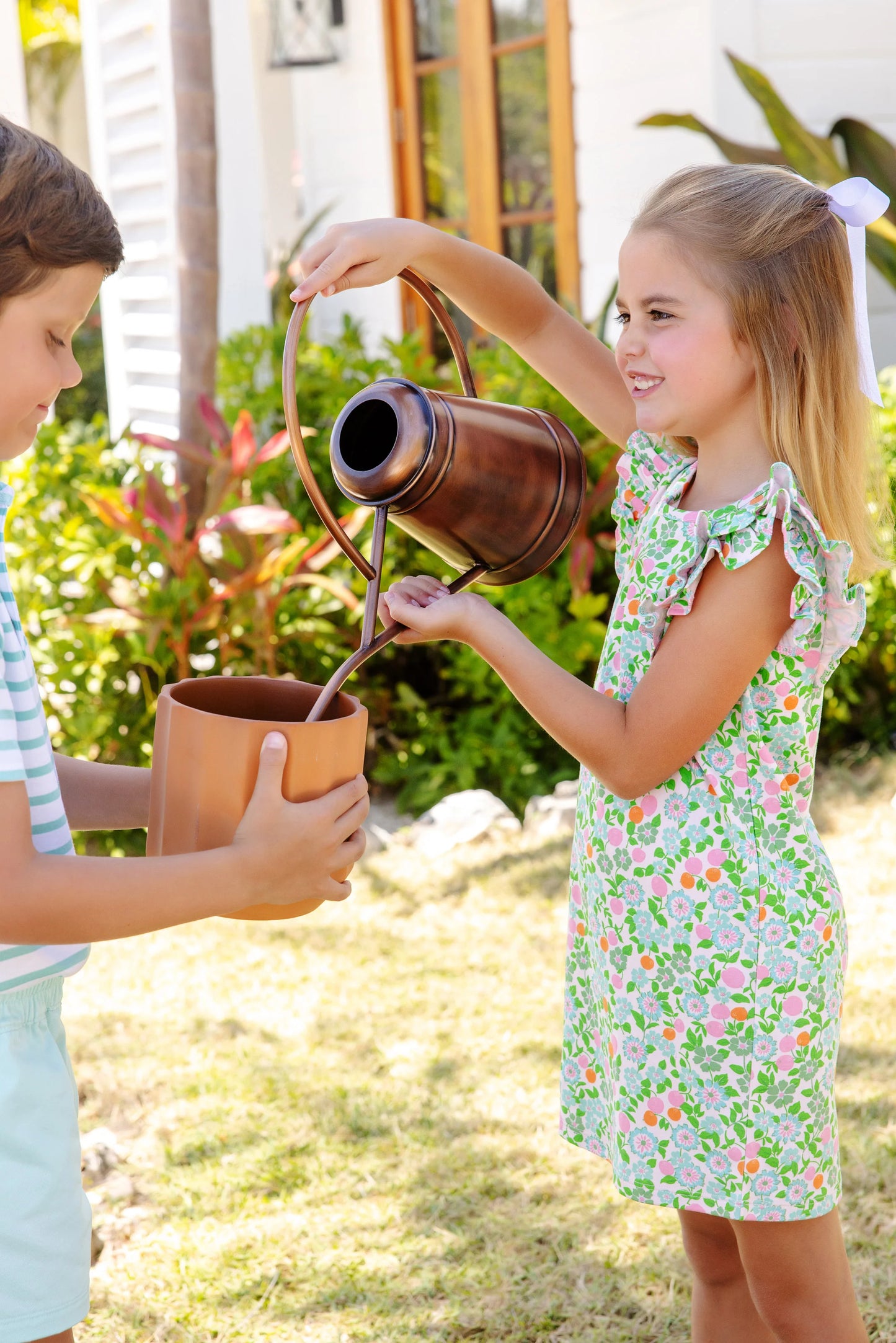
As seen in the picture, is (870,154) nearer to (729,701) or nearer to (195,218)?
(195,218)

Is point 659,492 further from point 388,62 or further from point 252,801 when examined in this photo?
point 388,62

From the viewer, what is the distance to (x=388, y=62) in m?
5.81

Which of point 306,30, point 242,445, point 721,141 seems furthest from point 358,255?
point 306,30

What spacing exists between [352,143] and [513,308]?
4806 millimetres

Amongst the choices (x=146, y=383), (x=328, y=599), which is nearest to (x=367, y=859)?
(x=328, y=599)

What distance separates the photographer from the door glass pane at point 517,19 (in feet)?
16.4

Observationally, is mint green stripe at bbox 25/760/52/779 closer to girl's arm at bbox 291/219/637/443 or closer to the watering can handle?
the watering can handle

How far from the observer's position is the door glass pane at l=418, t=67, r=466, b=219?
5.61 meters

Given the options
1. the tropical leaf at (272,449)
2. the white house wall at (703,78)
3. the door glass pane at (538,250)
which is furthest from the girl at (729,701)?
the door glass pane at (538,250)

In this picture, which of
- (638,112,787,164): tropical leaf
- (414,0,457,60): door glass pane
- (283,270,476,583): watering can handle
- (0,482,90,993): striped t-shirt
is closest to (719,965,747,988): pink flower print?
(283,270,476,583): watering can handle

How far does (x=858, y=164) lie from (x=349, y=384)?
1628 mm

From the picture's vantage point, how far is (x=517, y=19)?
5.13 metres

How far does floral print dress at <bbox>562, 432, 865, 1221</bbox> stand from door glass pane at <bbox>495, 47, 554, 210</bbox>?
4.03 m

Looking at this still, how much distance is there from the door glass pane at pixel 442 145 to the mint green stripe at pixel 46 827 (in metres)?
4.83
